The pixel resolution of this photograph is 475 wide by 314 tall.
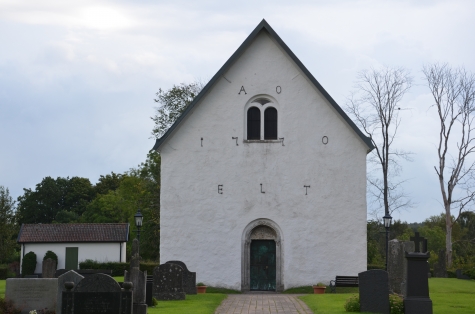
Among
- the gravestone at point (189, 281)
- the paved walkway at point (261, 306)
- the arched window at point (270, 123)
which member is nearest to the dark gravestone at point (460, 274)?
the arched window at point (270, 123)

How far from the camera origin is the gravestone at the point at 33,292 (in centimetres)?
1805

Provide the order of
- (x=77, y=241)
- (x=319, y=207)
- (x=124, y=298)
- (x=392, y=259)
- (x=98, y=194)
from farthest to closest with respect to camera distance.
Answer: (x=98, y=194)
(x=77, y=241)
(x=319, y=207)
(x=392, y=259)
(x=124, y=298)

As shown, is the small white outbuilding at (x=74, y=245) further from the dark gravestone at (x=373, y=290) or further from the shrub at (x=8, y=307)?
the dark gravestone at (x=373, y=290)

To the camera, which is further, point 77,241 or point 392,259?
point 77,241

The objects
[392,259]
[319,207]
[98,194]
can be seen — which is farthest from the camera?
[98,194]

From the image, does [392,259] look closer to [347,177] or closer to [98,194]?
[347,177]

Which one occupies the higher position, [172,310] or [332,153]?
[332,153]

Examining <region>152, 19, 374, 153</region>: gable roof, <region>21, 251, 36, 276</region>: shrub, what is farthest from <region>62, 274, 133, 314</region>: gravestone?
<region>21, 251, 36, 276</region>: shrub

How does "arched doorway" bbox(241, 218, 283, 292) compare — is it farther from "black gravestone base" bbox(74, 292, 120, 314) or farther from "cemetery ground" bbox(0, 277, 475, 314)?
"black gravestone base" bbox(74, 292, 120, 314)

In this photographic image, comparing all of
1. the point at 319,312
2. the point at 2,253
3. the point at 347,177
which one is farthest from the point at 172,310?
the point at 2,253

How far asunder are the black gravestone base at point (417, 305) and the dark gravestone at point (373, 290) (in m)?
0.65

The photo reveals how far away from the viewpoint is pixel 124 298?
51.0 ft

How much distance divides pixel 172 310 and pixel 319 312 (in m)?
3.94

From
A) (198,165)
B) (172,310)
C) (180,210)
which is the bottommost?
(172,310)
